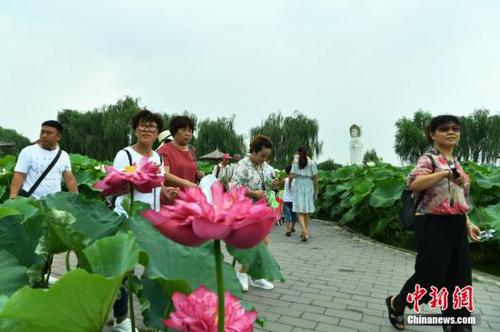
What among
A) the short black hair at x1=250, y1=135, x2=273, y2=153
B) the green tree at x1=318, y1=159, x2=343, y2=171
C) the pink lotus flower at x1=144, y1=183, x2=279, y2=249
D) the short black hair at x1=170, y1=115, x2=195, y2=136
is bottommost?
the green tree at x1=318, y1=159, x2=343, y2=171

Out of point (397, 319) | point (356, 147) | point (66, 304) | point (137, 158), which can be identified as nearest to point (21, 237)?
point (66, 304)

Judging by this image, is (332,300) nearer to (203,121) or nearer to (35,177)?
(35,177)

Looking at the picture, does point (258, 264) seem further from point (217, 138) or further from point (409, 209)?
point (217, 138)

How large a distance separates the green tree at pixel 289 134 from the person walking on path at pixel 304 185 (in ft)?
73.6

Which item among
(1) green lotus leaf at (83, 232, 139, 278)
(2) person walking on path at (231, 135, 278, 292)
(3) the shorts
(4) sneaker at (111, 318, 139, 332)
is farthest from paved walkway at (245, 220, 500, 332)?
(1) green lotus leaf at (83, 232, 139, 278)

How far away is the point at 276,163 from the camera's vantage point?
98.3 ft

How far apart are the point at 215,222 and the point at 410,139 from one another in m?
45.7

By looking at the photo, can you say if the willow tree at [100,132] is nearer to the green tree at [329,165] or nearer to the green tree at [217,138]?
the green tree at [217,138]

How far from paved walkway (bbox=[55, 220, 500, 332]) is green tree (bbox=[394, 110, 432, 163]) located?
126 ft

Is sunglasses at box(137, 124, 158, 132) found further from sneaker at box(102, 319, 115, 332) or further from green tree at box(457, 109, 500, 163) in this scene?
green tree at box(457, 109, 500, 163)

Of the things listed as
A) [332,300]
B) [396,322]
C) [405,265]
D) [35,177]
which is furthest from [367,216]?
[35,177]

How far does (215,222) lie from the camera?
27.4 inches

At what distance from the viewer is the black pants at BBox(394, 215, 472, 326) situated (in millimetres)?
3066

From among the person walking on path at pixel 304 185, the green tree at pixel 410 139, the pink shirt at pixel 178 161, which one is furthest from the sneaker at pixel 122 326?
the green tree at pixel 410 139
